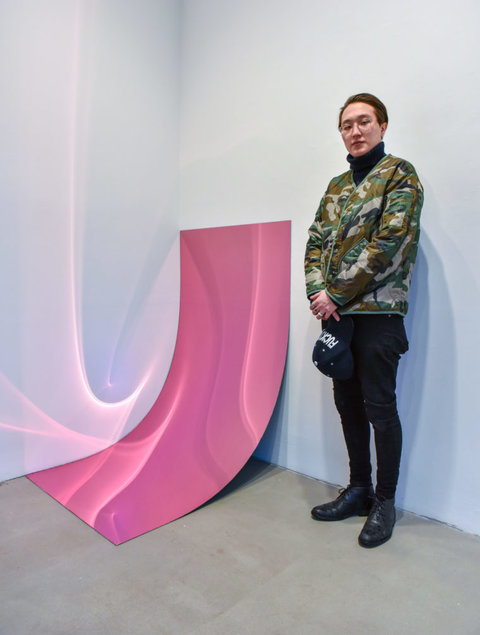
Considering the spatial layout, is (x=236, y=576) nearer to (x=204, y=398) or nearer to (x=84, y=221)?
(x=204, y=398)

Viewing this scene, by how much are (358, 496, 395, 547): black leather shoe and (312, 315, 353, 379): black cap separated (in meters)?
0.44

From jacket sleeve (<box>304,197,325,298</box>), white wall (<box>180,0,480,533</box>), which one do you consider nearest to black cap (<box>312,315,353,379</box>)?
jacket sleeve (<box>304,197,325,298</box>)

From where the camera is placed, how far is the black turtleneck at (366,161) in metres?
1.52

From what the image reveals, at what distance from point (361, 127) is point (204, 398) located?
1.32m

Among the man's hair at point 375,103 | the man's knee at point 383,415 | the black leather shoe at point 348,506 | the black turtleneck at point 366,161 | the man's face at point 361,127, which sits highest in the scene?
the man's hair at point 375,103

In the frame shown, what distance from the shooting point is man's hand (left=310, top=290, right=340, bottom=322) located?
4.95ft

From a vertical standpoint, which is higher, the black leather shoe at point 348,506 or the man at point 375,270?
the man at point 375,270

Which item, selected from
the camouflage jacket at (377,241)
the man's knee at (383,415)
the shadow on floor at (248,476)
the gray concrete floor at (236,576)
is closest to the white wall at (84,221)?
the gray concrete floor at (236,576)

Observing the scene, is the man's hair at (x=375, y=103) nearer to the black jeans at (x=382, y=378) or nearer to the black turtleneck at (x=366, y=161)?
the black turtleneck at (x=366, y=161)

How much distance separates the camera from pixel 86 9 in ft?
6.84

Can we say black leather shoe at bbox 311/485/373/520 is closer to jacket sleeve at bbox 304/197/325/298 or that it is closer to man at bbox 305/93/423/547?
man at bbox 305/93/423/547

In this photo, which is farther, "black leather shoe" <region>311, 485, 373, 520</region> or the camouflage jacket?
"black leather shoe" <region>311, 485, 373, 520</region>

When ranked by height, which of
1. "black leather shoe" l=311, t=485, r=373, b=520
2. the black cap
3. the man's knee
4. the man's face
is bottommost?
"black leather shoe" l=311, t=485, r=373, b=520

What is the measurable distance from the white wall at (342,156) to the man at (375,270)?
18 centimetres
